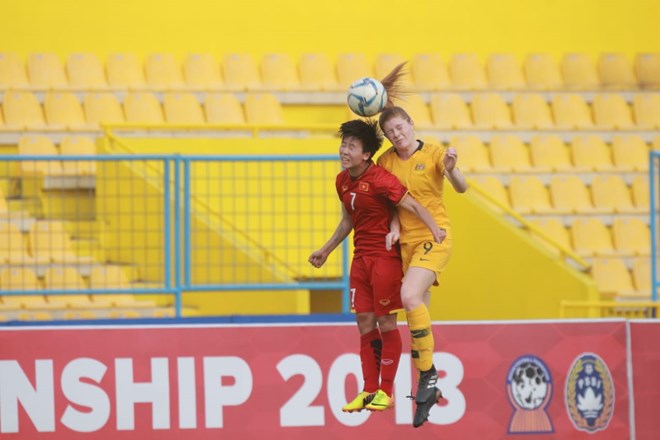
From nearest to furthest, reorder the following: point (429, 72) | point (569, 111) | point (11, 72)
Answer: point (11, 72) → point (569, 111) → point (429, 72)

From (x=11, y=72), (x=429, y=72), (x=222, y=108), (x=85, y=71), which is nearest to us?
(x=222, y=108)

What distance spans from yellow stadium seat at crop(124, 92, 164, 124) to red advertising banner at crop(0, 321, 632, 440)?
4738mm

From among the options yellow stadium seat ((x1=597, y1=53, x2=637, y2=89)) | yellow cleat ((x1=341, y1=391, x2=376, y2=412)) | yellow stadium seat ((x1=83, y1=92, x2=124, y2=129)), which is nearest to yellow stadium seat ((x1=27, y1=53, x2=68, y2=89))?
yellow stadium seat ((x1=83, y1=92, x2=124, y2=129))

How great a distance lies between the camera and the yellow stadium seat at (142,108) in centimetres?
1372

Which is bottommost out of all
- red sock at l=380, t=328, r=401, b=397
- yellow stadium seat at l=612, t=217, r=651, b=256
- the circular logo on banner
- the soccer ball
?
the circular logo on banner

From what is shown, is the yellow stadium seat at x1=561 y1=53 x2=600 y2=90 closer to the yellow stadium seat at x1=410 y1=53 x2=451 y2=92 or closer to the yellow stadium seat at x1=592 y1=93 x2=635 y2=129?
the yellow stadium seat at x1=592 y1=93 x2=635 y2=129

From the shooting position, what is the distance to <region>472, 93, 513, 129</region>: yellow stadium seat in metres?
14.7

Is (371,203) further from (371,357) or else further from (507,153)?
(507,153)

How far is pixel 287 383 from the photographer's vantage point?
946 cm

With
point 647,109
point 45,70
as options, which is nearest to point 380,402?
point 45,70

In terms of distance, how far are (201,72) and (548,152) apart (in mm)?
3973

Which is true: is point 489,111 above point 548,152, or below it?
above

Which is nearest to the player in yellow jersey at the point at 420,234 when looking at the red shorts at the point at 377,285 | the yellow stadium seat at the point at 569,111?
the red shorts at the point at 377,285

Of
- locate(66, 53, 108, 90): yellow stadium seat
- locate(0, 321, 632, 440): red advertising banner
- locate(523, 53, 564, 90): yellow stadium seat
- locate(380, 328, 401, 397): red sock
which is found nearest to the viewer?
locate(380, 328, 401, 397): red sock
